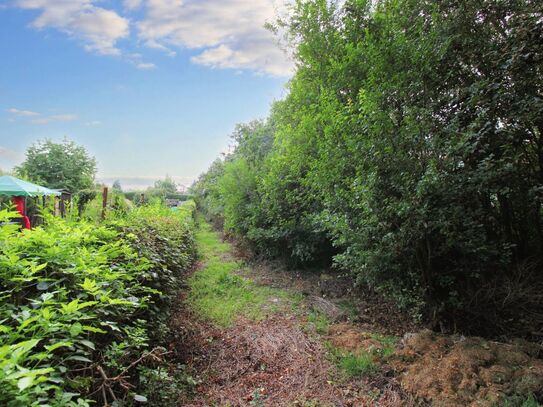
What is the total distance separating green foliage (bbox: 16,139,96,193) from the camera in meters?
18.6

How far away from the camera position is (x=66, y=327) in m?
1.44

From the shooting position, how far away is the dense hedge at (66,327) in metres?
1.13

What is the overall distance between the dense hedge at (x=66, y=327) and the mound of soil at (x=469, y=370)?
211 centimetres

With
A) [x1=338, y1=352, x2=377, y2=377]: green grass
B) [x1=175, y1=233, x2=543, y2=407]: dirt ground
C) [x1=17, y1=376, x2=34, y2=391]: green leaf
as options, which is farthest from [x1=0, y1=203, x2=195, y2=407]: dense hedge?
[x1=338, y1=352, x2=377, y2=377]: green grass

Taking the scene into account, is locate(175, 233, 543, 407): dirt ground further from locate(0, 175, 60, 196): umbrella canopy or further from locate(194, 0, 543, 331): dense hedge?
locate(0, 175, 60, 196): umbrella canopy

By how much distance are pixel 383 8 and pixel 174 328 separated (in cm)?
593

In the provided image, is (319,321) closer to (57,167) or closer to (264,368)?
(264,368)

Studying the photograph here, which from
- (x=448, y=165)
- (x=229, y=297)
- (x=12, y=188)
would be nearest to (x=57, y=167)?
(x=12, y=188)

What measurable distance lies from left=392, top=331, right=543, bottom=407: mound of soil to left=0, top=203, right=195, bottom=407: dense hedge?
6.93 feet

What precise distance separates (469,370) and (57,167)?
2238 centimetres

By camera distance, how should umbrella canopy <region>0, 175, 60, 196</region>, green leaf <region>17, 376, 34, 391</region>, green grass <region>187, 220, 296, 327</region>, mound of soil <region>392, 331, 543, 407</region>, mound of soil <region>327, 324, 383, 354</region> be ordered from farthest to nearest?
umbrella canopy <region>0, 175, 60, 196</region> < green grass <region>187, 220, 296, 327</region> < mound of soil <region>327, 324, 383, 354</region> < mound of soil <region>392, 331, 543, 407</region> < green leaf <region>17, 376, 34, 391</region>

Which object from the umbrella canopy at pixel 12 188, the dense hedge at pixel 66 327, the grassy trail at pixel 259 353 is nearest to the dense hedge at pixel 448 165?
Answer: the grassy trail at pixel 259 353

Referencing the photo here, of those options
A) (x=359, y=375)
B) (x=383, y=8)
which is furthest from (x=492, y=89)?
(x=359, y=375)

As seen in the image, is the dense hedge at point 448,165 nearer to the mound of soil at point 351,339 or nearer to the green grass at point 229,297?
the mound of soil at point 351,339
